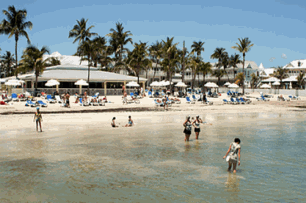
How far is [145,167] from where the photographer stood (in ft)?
33.1

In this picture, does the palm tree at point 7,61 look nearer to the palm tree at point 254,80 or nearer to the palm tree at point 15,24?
the palm tree at point 15,24

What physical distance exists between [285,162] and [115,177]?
631cm

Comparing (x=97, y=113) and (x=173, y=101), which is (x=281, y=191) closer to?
(x=97, y=113)

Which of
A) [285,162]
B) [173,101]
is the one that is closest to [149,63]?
[173,101]

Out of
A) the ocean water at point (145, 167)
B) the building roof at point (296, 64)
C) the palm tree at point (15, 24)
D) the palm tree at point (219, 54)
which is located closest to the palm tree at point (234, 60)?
the palm tree at point (219, 54)

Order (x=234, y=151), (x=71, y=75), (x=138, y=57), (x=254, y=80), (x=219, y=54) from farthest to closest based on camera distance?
(x=219, y=54) < (x=254, y=80) < (x=138, y=57) < (x=71, y=75) < (x=234, y=151)

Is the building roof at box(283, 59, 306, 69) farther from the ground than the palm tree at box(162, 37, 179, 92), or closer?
farther from the ground

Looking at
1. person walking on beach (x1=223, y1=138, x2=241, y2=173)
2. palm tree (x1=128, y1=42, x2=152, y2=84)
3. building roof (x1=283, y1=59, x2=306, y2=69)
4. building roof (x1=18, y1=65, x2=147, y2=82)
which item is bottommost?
person walking on beach (x1=223, y1=138, x2=241, y2=173)

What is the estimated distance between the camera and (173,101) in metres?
34.9

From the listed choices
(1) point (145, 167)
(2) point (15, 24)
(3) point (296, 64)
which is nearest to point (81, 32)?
(2) point (15, 24)

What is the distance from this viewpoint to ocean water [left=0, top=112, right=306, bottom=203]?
7.77m

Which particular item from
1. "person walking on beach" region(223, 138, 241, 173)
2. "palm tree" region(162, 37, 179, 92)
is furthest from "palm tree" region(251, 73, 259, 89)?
"person walking on beach" region(223, 138, 241, 173)

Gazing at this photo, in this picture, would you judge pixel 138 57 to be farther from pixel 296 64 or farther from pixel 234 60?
pixel 296 64

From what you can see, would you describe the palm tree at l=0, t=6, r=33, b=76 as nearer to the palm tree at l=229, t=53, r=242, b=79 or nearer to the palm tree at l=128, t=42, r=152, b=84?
the palm tree at l=128, t=42, r=152, b=84
